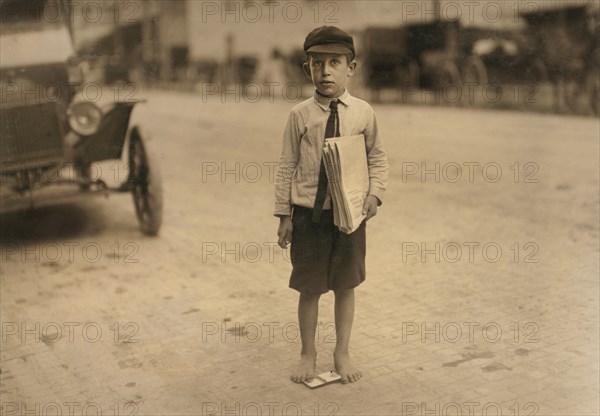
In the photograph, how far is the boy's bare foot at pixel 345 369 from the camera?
3.71 metres

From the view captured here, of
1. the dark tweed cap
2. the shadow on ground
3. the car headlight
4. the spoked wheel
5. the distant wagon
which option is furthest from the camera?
the distant wagon

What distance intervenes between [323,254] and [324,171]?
0.40 m

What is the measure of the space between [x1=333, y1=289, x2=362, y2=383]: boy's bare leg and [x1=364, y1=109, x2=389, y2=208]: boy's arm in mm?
509

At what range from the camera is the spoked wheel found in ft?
22.0

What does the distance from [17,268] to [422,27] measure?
17.2m

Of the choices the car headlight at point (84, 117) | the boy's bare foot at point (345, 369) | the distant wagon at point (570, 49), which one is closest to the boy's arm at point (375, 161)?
the boy's bare foot at point (345, 369)

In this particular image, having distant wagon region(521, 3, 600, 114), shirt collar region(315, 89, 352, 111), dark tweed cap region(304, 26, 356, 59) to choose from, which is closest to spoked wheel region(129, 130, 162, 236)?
shirt collar region(315, 89, 352, 111)

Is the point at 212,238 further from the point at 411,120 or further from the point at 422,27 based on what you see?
the point at 422,27

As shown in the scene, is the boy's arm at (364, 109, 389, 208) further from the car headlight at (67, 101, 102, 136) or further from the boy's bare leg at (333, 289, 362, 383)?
the car headlight at (67, 101, 102, 136)

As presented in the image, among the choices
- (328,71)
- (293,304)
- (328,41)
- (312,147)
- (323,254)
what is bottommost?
(293,304)

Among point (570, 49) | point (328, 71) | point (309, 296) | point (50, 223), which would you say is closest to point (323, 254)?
point (309, 296)

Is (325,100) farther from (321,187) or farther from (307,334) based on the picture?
(307,334)

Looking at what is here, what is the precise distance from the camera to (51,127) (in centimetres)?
653

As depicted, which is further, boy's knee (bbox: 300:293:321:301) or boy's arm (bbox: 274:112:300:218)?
boy's knee (bbox: 300:293:321:301)
